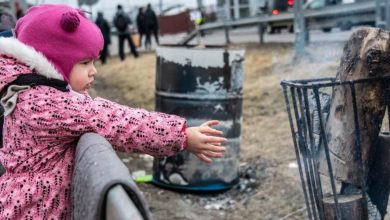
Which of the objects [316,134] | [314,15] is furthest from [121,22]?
[316,134]

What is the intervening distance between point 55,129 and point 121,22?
17.2 metres

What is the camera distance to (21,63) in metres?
1.99

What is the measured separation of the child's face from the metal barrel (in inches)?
114

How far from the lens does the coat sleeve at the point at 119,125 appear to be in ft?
6.07

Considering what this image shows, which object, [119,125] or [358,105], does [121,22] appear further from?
[119,125]

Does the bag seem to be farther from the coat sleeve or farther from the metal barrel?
the coat sleeve

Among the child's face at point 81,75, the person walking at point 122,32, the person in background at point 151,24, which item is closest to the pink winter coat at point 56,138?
the child's face at point 81,75

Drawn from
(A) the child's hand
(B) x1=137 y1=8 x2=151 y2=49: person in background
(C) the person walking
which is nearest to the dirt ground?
(A) the child's hand

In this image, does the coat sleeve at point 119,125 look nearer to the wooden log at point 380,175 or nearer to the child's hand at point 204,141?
the child's hand at point 204,141

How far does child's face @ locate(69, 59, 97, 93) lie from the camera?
6.70 feet

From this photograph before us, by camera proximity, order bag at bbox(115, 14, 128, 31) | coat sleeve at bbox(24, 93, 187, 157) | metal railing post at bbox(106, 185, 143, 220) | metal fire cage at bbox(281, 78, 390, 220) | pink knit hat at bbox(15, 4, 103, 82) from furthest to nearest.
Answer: bag at bbox(115, 14, 128, 31), metal fire cage at bbox(281, 78, 390, 220), pink knit hat at bbox(15, 4, 103, 82), coat sleeve at bbox(24, 93, 187, 157), metal railing post at bbox(106, 185, 143, 220)

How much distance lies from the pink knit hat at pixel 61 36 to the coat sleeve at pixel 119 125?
0.17 meters

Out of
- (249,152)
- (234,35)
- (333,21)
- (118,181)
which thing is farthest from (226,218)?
(234,35)

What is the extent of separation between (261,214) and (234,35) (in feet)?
49.8
